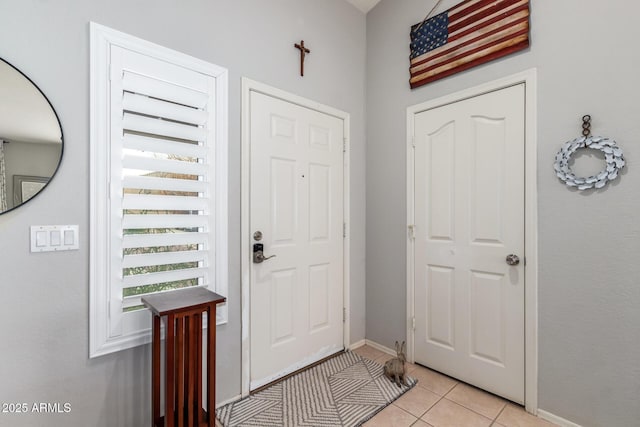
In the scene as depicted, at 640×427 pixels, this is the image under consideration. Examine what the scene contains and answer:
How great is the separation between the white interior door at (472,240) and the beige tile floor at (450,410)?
9cm

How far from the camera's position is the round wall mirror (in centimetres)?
125

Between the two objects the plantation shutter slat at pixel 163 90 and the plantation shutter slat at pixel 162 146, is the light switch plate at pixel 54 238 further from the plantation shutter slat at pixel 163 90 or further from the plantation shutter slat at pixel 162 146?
the plantation shutter slat at pixel 163 90

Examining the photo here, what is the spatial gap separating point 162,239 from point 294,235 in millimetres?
940

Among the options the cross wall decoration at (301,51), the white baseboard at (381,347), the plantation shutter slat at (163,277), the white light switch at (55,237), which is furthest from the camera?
the white baseboard at (381,347)

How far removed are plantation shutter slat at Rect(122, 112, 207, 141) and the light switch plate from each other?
0.57 metres

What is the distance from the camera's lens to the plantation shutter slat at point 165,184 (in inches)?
61.6

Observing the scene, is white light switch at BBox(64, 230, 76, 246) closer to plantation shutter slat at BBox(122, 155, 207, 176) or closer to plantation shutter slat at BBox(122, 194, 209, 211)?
plantation shutter slat at BBox(122, 194, 209, 211)

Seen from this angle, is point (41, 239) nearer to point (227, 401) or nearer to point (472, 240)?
point (227, 401)

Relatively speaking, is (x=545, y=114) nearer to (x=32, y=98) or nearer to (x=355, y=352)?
(x=355, y=352)

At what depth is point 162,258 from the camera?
1.65 m

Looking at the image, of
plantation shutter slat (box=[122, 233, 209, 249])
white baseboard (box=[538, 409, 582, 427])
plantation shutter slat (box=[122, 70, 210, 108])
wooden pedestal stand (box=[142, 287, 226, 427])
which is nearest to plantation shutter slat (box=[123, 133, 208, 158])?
plantation shutter slat (box=[122, 70, 210, 108])

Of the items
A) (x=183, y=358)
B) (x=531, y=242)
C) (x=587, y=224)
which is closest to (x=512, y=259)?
(x=531, y=242)

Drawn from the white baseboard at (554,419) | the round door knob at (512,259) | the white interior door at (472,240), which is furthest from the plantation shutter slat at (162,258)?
the white baseboard at (554,419)

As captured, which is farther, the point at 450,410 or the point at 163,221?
the point at 450,410
